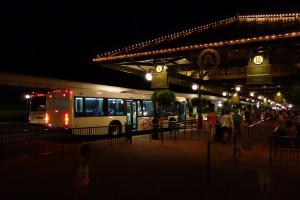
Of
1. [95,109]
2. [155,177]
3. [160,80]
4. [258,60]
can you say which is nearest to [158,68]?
[160,80]

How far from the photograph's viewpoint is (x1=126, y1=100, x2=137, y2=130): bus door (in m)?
20.5

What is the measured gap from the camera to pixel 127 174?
8508 millimetres

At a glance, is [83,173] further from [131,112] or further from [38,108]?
[38,108]

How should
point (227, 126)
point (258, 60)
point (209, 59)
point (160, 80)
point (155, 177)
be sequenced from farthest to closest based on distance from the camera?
1. point (160, 80)
2. point (227, 126)
3. point (258, 60)
4. point (209, 59)
5. point (155, 177)

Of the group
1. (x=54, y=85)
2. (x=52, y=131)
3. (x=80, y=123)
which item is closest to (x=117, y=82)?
(x=54, y=85)

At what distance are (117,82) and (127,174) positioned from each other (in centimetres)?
2812

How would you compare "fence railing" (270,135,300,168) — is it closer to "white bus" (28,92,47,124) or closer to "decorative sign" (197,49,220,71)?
"decorative sign" (197,49,220,71)

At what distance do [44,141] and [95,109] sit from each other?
5.43m

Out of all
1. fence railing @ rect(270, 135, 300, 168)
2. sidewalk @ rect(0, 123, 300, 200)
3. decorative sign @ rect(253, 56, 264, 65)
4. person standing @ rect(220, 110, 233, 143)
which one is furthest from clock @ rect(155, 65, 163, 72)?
fence railing @ rect(270, 135, 300, 168)

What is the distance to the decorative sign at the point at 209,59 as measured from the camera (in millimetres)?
11802

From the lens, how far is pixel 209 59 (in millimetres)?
12016

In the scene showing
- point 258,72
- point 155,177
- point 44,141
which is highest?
point 258,72

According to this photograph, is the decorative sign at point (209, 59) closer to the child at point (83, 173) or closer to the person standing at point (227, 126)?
the person standing at point (227, 126)

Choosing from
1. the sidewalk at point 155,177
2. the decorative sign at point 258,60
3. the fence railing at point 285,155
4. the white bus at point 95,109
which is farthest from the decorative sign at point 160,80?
the fence railing at point 285,155
